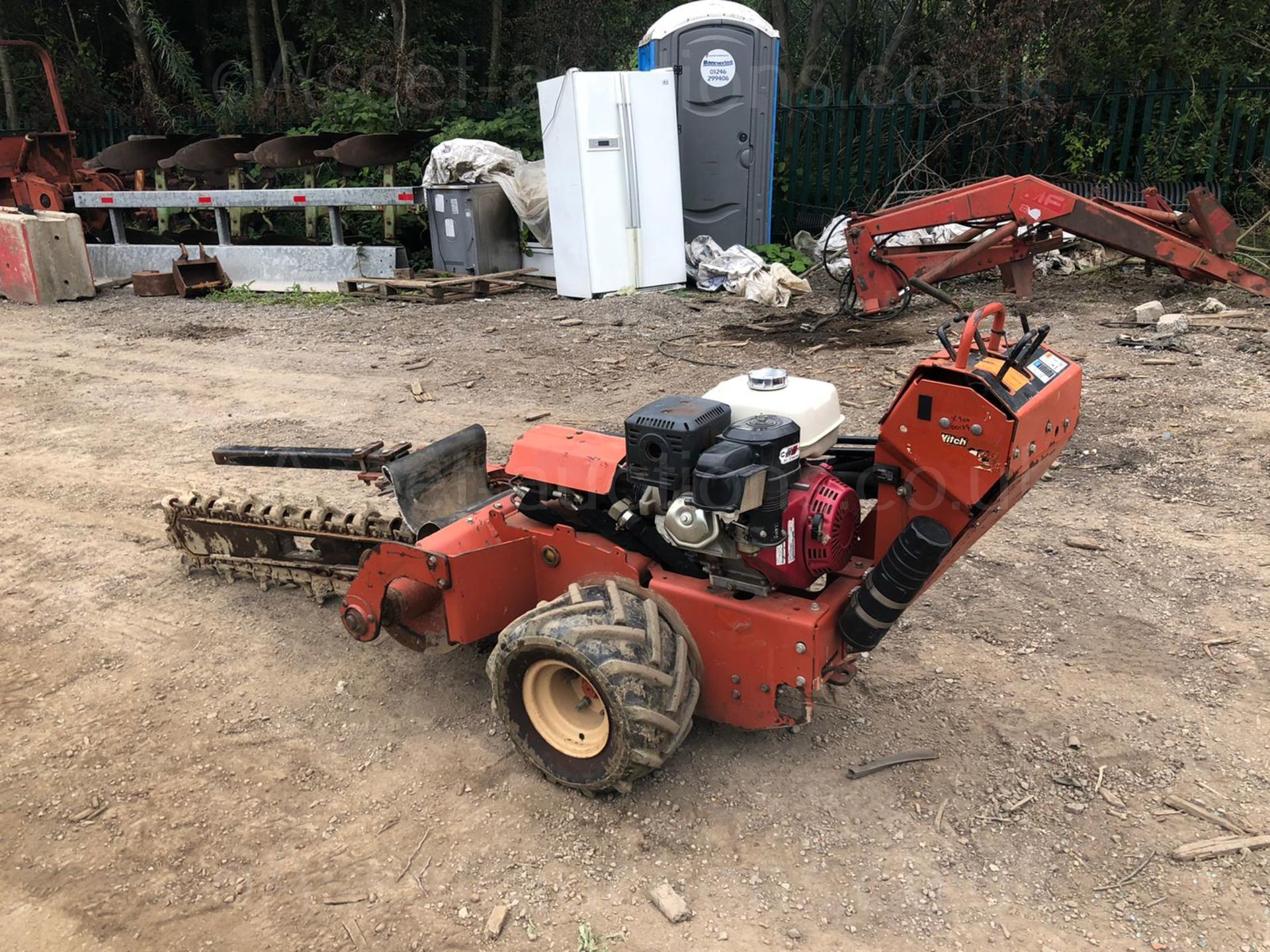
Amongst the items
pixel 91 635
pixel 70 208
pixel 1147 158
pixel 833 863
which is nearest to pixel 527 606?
pixel 833 863

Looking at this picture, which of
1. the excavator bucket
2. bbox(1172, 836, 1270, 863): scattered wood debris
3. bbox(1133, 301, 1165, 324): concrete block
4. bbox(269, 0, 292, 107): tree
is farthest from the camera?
bbox(269, 0, 292, 107): tree

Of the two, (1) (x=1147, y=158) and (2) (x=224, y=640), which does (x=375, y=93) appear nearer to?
(1) (x=1147, y=158)

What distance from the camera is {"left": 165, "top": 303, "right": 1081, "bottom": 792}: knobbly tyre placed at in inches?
105

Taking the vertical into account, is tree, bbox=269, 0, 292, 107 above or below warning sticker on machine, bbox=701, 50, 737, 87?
above

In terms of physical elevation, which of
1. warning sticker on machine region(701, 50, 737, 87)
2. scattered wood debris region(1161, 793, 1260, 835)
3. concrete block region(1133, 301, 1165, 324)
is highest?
warning sticker on machine region(701, 50, 737, 87)

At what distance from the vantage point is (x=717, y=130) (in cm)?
1124

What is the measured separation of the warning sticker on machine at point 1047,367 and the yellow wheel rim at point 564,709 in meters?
1.59

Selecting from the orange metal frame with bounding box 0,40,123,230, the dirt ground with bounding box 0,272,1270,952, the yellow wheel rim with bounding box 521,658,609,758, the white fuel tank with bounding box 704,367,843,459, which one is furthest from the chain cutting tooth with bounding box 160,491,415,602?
the orange metal frame with bounding box 0,40,123,230

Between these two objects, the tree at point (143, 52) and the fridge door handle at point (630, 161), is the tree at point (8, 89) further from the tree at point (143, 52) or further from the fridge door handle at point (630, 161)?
the fridge door handle at point (630, 161)

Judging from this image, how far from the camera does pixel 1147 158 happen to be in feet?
36.0

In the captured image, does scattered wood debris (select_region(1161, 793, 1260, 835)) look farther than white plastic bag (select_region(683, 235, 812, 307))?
No

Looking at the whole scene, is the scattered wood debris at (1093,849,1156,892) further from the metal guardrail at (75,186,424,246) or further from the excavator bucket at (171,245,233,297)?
the excavator bucket at (171,245,233,297)

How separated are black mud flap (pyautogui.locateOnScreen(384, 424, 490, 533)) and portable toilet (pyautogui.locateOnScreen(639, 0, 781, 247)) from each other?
24.9 feet

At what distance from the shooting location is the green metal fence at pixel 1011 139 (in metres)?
10.6
